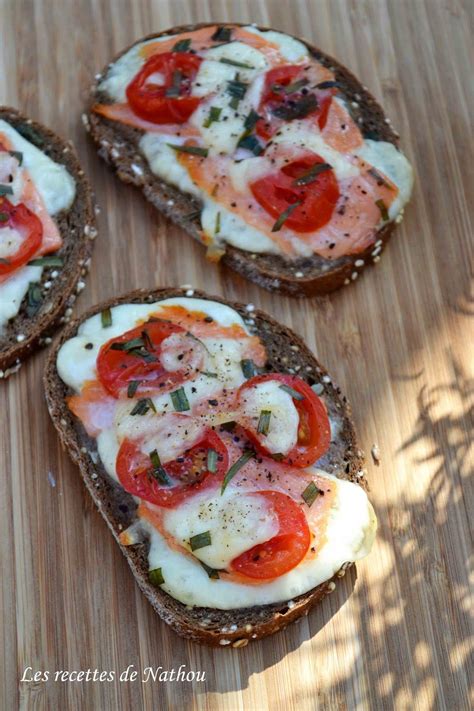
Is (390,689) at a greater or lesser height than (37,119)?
lesser

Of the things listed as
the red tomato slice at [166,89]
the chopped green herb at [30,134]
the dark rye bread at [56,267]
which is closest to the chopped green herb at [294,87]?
the red tomato slice at [166,89]

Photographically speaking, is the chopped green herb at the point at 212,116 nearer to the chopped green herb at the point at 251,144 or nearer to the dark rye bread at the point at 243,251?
the chopped green herb at the point at 251,144

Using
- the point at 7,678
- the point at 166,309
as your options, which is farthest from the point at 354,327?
the point at 7,678

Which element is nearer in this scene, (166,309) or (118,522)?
(118,522)

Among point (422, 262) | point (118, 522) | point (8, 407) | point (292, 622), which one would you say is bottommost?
point (292, 622)

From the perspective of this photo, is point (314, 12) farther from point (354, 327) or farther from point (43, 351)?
point (43, 351)

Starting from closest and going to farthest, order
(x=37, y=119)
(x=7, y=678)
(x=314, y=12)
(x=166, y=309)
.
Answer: (x=7, y=678) < (x=166, y=309) < (x=37, y=119) < (x=314, y=12)
